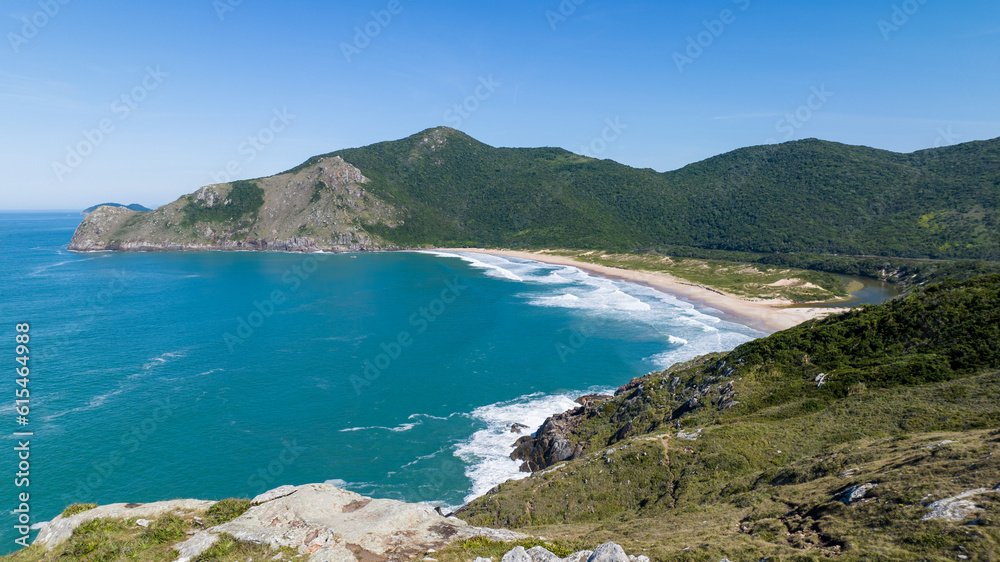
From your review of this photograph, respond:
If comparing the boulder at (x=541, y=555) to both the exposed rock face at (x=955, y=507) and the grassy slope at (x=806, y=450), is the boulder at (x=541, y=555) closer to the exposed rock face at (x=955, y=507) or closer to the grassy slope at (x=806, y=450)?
Result: the grassy slope at (x=806, y=450)

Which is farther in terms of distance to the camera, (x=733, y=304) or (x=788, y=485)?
(x=733, y=304)

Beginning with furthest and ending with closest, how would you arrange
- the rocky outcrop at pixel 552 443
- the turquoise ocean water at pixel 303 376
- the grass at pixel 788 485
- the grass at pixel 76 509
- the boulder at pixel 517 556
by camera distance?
the rocky outcrop at pixel 552 443 → the turquoise ocean water at pixel 303 376 → the grass at pixel 76 509 → the boulder at pixel 517 556 → the grass at pixel 788 485

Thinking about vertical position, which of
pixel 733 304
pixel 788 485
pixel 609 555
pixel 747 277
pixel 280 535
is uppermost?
pixel 747 277

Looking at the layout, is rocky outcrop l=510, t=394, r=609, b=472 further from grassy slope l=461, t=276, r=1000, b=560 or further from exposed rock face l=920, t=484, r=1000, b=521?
exposed rock face l=920, t=484, r=1000, b=521

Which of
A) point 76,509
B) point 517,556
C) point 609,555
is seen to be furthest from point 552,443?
point 76,509

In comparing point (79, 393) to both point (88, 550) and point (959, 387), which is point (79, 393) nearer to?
point (88, 550)


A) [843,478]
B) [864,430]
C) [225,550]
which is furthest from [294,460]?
[864,430]

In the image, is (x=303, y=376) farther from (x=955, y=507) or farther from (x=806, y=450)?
(x=955, y=507)

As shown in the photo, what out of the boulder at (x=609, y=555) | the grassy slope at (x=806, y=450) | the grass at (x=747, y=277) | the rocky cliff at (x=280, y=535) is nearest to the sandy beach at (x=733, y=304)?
the grass at (x=747, y=277)
